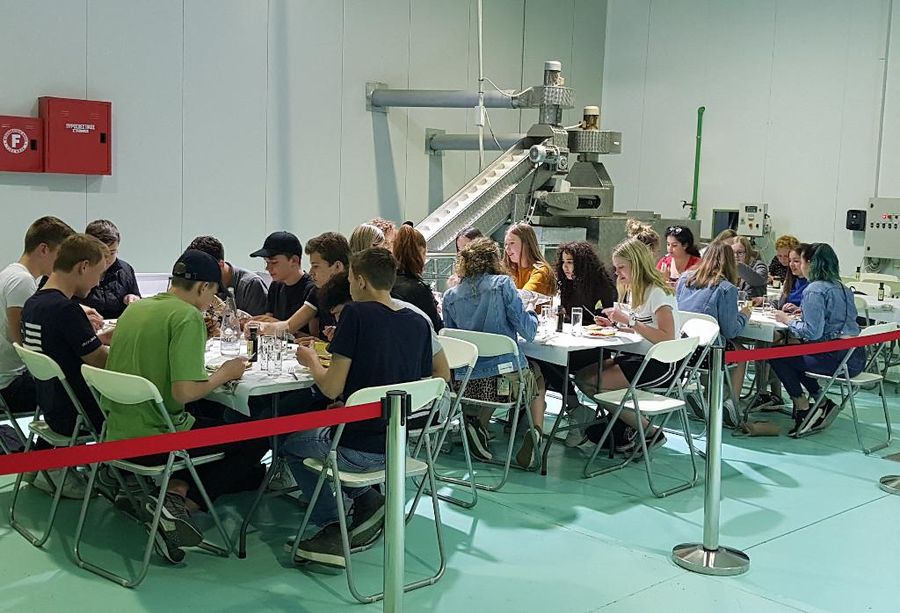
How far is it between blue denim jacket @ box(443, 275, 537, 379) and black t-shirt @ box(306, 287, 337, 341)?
878mm

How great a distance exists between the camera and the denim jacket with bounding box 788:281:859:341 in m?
6.66

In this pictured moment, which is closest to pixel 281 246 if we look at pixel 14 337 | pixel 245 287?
pixel 245 287

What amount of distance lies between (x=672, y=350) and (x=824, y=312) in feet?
6.71

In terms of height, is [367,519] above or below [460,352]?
below

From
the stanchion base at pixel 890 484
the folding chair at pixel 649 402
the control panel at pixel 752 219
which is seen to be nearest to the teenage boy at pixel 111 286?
the folding chair at pixel 649 402

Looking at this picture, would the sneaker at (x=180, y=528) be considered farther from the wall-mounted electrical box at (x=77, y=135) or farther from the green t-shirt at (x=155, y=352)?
the wall-mounted electrical box at (x=77, y=135)

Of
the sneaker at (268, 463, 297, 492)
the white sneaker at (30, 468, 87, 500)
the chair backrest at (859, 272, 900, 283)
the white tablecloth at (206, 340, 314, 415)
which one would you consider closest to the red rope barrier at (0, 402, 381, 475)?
the white tablecloth at (206, 340, 314, 415)

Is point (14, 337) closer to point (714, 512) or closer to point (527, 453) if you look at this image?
point (527, 453)

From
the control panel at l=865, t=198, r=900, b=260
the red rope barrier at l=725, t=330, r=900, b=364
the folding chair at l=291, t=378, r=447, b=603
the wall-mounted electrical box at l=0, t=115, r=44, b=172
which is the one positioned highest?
the wall-mounted electrical box at l=0, t=115, r=44, b=172

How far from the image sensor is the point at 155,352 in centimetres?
396

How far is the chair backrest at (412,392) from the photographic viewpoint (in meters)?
3.70

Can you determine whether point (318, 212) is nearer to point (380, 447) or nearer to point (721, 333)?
point (721, 333)

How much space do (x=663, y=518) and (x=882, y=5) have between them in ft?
25.9

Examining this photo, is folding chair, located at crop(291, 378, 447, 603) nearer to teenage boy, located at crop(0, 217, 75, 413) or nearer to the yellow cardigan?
teenage boy, located at crop(0, 217, 75, 413)
